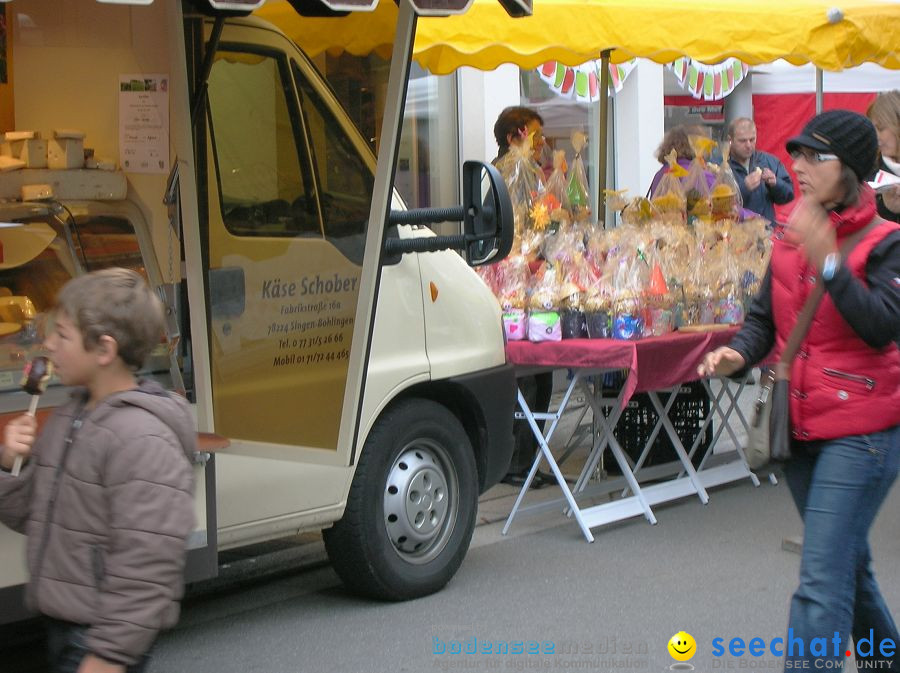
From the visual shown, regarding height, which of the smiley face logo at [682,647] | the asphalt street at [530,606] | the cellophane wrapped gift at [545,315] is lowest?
the asphalt street at [530,606]

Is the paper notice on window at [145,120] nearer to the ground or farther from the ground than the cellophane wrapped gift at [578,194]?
farther from the ground

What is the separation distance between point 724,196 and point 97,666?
6371 mm

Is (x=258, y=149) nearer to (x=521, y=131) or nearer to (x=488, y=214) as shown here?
(x=488, y=214)

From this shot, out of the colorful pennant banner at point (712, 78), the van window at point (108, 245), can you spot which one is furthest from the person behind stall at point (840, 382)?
the colorful pennant banner at point (712, 78)

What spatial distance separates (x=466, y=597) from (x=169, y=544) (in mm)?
3189

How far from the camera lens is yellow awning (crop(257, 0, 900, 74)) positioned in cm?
705

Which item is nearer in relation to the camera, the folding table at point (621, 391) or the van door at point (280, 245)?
the van door at point (280, 245)

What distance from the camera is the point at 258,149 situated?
15.3 ft

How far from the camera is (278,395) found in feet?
16.0

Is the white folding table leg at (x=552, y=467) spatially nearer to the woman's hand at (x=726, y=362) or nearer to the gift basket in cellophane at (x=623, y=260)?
the gift basket in cellophane at (x=623, y=260)

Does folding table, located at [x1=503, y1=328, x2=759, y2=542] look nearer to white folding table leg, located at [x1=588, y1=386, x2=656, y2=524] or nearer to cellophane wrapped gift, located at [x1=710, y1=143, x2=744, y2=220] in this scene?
white folding table leg, located at [x1=588, y1=386, x2=656, y2=524]

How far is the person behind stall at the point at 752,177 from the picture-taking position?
961cm

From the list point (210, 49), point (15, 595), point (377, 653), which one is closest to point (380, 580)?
point (377, 653)

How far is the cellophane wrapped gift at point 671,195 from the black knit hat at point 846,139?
4163 mm
